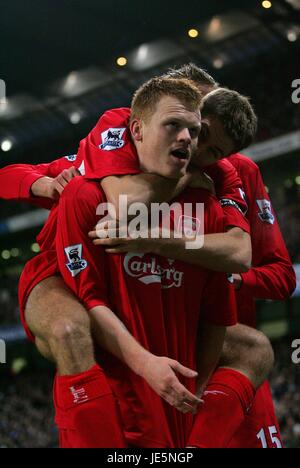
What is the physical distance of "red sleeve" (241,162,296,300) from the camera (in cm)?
319

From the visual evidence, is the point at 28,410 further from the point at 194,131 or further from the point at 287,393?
the point at 194,131

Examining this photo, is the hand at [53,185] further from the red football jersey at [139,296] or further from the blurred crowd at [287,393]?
the blurred crowd at [287,393]

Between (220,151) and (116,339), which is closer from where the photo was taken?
(116,339)

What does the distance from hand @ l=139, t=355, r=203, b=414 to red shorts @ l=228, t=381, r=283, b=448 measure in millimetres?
1105

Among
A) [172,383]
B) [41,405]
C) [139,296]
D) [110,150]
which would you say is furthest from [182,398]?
[41,405]

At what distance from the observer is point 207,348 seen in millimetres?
2604

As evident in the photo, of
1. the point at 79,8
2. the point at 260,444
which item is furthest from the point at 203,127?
the point at 79,8

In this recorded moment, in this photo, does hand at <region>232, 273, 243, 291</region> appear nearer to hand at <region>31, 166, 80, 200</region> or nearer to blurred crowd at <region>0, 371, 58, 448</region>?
hand at <region>31, 166, 80, 200</region>

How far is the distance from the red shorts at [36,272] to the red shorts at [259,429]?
108 centimetres

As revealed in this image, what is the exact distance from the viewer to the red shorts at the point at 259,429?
3.18 meters

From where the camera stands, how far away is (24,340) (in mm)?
19109

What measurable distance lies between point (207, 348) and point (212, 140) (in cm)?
72

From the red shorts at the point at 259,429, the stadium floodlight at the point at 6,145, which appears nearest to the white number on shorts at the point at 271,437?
the red shorts at the point at 259,429

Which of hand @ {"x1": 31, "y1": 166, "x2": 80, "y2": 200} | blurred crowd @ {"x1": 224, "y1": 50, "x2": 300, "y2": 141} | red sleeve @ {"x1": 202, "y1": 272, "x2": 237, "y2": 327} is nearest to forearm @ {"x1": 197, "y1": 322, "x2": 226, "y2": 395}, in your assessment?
red sleeve @ {"x1": 202, "y1": 272, "x2": 237, "y2": 327}
